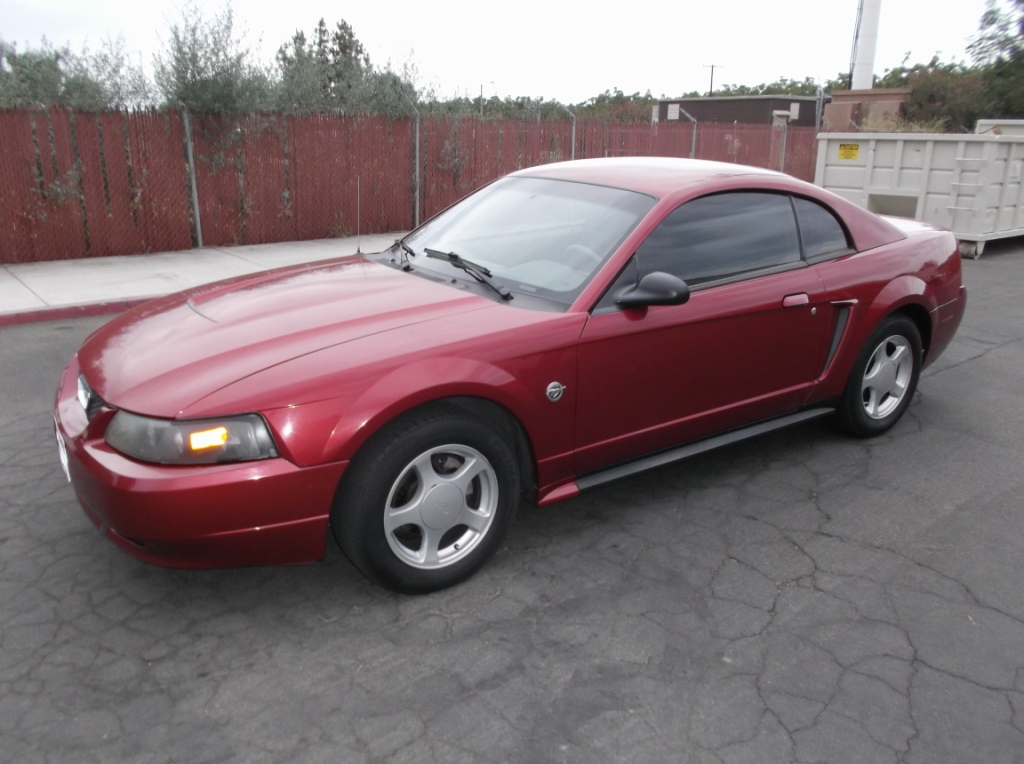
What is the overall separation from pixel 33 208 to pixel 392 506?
9.38 m

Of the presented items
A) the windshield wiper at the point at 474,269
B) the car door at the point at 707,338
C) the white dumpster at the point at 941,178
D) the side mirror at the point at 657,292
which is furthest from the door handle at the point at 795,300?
the white dumpster at the point at 941,178

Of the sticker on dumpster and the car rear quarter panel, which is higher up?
the sticker on dumpster

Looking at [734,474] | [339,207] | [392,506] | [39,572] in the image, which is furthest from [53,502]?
[339,207]

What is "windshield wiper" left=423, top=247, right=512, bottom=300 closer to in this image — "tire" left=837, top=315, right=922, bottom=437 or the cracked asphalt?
the cracked asphalt

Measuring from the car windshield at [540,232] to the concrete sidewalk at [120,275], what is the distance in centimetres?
520

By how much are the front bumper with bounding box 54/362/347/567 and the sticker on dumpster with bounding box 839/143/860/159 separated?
38.0 feet

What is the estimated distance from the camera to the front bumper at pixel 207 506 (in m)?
2.71

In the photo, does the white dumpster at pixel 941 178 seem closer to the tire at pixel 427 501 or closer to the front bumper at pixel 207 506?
the tire at pixel 427 501

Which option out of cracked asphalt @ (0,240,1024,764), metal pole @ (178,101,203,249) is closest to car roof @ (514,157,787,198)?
cracked asphalt @ (0,240,1024,764)

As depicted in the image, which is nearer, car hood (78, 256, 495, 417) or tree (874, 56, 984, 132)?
car hood (78, 256, 495, 417)

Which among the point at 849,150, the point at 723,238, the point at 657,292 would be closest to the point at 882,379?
the point at 723,238

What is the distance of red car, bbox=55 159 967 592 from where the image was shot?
9.19ft

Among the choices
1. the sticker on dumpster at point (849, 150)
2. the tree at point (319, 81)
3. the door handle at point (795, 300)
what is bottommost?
the door handle at point (795, 300)

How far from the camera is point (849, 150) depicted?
1238 cm
